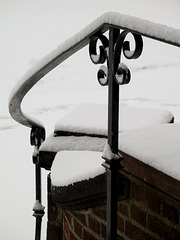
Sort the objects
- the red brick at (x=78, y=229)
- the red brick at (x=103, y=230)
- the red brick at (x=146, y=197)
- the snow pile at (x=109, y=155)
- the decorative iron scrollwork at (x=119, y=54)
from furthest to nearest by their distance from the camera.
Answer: the red brick at (x=78, y=229) → the red brick at (x=103, y=230) → the red brick at (x=146, y=197) → the snow pile at (x=109, y=155) → the decorative iron scrollwork at (x=119, y=54)

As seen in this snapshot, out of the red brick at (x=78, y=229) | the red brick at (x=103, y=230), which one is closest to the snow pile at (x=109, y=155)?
the red brick at (x=103, y=230)

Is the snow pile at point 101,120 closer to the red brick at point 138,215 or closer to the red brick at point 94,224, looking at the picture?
the red brick at point 94,224

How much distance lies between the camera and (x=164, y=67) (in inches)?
330

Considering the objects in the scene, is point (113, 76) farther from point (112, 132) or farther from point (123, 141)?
point (123, 141)

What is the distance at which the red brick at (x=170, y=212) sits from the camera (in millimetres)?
1242

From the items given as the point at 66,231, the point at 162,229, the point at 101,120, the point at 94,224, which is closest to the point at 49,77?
the point at 101,120

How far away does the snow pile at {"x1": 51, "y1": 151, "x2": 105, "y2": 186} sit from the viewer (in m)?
1.54

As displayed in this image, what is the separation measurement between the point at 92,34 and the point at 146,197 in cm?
59

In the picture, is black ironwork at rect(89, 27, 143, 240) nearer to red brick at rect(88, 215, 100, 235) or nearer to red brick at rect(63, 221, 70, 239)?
red brick at rect(88, 215, 100, 235)

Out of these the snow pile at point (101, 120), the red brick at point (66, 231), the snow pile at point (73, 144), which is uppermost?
the snow pile at point (101, 120)

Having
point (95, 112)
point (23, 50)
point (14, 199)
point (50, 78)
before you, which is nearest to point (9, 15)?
point (23, 50)

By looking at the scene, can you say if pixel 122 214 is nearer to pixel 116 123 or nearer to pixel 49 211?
pixel 116 123

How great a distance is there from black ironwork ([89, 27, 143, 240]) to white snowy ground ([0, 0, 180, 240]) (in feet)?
8.78

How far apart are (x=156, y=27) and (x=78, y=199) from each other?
2.66 feet
